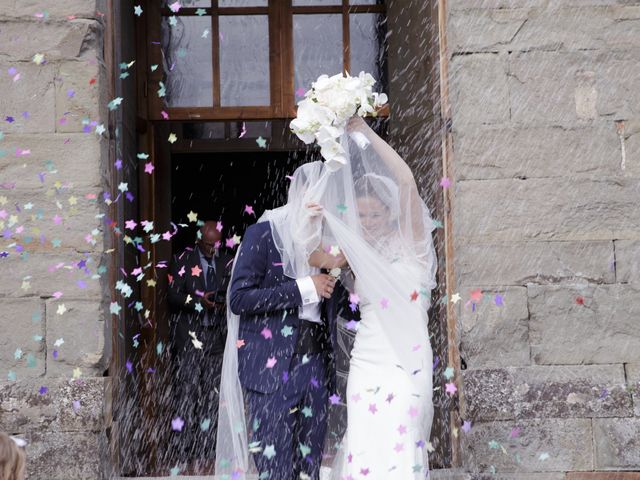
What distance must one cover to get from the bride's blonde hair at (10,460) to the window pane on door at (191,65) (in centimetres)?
416

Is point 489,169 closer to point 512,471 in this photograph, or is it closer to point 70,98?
point 512,471

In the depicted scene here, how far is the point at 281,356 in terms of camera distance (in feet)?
14.0

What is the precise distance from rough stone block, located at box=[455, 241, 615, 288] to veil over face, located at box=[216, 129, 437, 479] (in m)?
0.49

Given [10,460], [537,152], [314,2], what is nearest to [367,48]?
[314,2]

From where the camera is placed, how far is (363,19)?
6.62m

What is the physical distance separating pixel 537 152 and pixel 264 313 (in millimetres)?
1526

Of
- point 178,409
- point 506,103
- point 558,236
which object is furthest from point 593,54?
point 178,409

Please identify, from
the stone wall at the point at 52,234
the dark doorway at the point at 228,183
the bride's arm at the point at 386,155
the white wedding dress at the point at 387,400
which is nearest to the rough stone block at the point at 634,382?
the white wedding dress at the point at 387,400

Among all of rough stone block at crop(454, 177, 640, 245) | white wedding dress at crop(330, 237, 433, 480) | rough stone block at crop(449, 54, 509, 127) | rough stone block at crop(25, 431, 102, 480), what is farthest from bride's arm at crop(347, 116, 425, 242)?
rough stone block at crop(25, 431, 102, 480)

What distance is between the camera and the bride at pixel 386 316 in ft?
13.7

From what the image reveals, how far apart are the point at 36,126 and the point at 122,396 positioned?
4.63ft

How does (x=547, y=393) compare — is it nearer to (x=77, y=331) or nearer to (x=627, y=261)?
(x=627, y=261)

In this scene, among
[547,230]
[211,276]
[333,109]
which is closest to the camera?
[333,109]

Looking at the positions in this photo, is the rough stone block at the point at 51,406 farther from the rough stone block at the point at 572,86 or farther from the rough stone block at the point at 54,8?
the rough stone block at the point at 572,86
